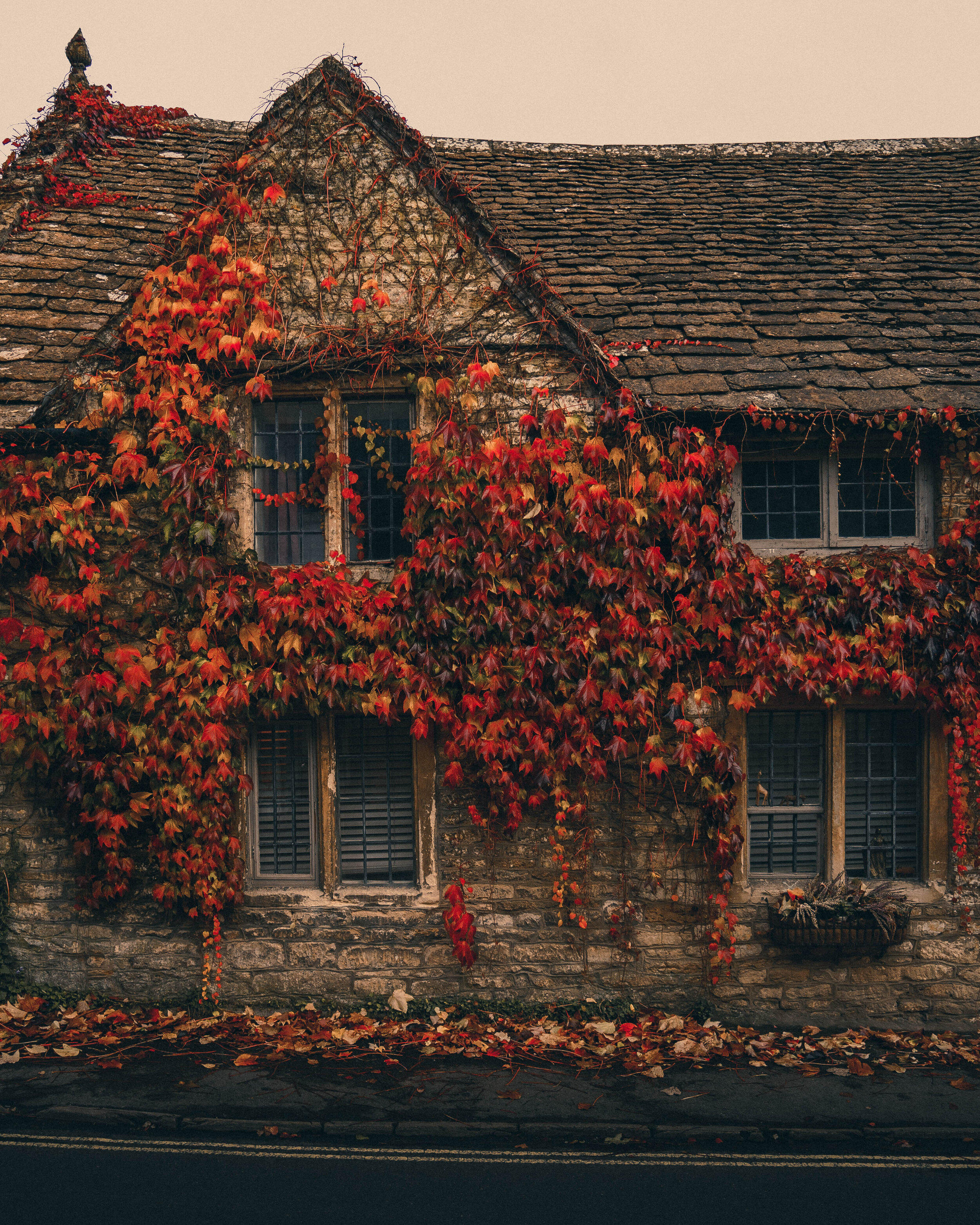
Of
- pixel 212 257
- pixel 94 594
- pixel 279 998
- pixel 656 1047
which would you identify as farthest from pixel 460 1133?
pixel 212 257

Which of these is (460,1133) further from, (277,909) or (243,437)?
(243,437)

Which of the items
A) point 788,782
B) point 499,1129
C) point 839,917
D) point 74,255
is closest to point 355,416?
point 74,255

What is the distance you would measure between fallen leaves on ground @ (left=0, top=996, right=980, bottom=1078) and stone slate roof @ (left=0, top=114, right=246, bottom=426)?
509cm

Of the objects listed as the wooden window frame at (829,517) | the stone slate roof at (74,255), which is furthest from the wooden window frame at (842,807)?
the stone slate roof at (74,255)

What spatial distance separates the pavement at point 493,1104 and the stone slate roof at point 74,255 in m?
5.28

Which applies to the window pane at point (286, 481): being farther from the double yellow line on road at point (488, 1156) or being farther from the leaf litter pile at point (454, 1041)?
the double yellow line on road at point (488, 1156)

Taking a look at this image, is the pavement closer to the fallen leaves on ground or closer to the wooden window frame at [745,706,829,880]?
the fallen leaves on ground

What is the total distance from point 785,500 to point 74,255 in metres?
7.30

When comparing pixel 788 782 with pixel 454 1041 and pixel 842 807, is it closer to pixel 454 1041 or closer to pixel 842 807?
pixel 842 807

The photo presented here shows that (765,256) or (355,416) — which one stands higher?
(765,256)

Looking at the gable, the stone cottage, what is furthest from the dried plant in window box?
the gable

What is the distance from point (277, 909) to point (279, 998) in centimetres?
76

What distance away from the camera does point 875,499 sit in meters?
7.66

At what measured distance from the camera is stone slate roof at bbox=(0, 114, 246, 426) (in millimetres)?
7414
